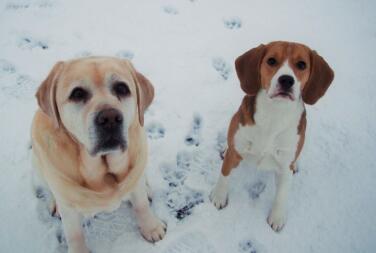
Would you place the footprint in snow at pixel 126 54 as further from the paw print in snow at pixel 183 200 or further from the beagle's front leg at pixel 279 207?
the beagle's front leg at pixel 279 207

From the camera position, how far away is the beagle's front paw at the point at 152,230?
3.19 m

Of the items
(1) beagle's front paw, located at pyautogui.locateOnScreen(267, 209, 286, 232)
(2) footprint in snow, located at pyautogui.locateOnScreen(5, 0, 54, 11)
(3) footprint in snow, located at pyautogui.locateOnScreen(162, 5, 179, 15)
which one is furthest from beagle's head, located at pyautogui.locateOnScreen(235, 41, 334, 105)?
(2) footprint in snow, located at pyautogui.locateOnScreen(5, 0, 54, 11)

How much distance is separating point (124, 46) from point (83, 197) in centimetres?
251

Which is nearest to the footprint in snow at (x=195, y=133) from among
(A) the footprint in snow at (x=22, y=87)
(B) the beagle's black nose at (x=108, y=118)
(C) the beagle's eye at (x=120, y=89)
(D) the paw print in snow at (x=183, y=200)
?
(D) the paw print in snow at (x=183, y=200)

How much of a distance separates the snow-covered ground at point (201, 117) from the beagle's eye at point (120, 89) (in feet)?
4.59

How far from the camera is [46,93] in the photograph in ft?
7.65

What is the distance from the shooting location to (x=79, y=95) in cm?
229

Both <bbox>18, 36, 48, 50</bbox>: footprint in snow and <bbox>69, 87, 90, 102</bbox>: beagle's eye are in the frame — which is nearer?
<bbox>69, 87, 90, 102</bbox>: beagle's eye

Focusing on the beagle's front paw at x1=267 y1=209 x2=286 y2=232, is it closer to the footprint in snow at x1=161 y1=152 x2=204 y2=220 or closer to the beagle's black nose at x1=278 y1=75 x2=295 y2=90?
the footprint in snow at x1=161 y1=152 x2=204 y2=220

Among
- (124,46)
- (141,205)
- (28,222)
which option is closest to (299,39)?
(124,46)

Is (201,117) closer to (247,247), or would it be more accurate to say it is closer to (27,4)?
(247,247)

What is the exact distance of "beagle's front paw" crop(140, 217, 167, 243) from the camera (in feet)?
10.5

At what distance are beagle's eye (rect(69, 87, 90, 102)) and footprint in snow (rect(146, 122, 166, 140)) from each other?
5.20 feet

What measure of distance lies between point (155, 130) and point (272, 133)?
1.42 m
